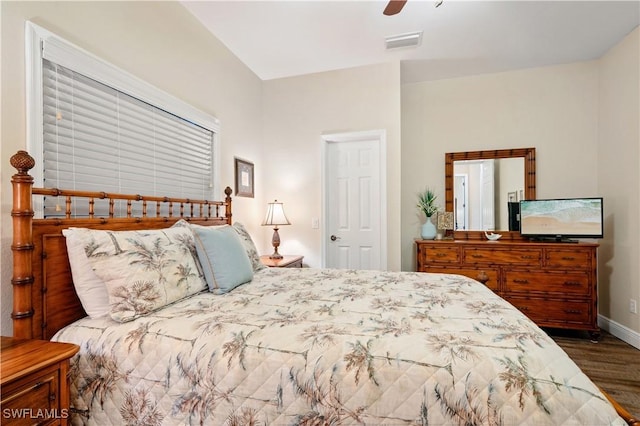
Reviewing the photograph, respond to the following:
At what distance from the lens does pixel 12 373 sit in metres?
0.92

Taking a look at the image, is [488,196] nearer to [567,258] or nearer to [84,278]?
[567,258]

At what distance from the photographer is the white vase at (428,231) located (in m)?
3.62

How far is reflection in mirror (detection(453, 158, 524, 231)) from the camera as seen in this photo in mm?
3598

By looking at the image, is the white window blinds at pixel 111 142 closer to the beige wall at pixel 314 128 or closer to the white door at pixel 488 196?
the beige wall at pixel 314 128

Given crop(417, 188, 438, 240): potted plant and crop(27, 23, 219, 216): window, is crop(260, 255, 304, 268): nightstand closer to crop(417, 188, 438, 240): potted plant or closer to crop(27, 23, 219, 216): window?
crop(27, 23, 219, 216): window

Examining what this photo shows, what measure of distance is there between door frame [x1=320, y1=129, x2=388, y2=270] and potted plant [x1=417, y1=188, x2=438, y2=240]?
22.5 inches

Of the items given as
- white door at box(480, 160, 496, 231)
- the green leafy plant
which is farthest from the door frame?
white door at box(480, 160, 496, 231)

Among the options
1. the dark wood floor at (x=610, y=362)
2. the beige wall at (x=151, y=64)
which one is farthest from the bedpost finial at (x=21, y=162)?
the dark wood floor at (x=610, y=362)

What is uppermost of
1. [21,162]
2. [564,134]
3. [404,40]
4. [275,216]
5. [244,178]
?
[404,40]

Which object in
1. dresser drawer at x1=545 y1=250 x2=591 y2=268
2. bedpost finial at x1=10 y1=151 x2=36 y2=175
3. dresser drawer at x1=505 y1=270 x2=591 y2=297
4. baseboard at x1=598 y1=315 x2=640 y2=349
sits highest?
bedpost finial at x1=10 y1=151 x2=36 y2=175

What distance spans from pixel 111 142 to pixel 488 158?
12.4ft

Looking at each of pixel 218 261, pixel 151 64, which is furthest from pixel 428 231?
pixel 151 64

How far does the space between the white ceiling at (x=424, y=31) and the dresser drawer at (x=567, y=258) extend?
2053 mm

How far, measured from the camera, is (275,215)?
11.6 feet
